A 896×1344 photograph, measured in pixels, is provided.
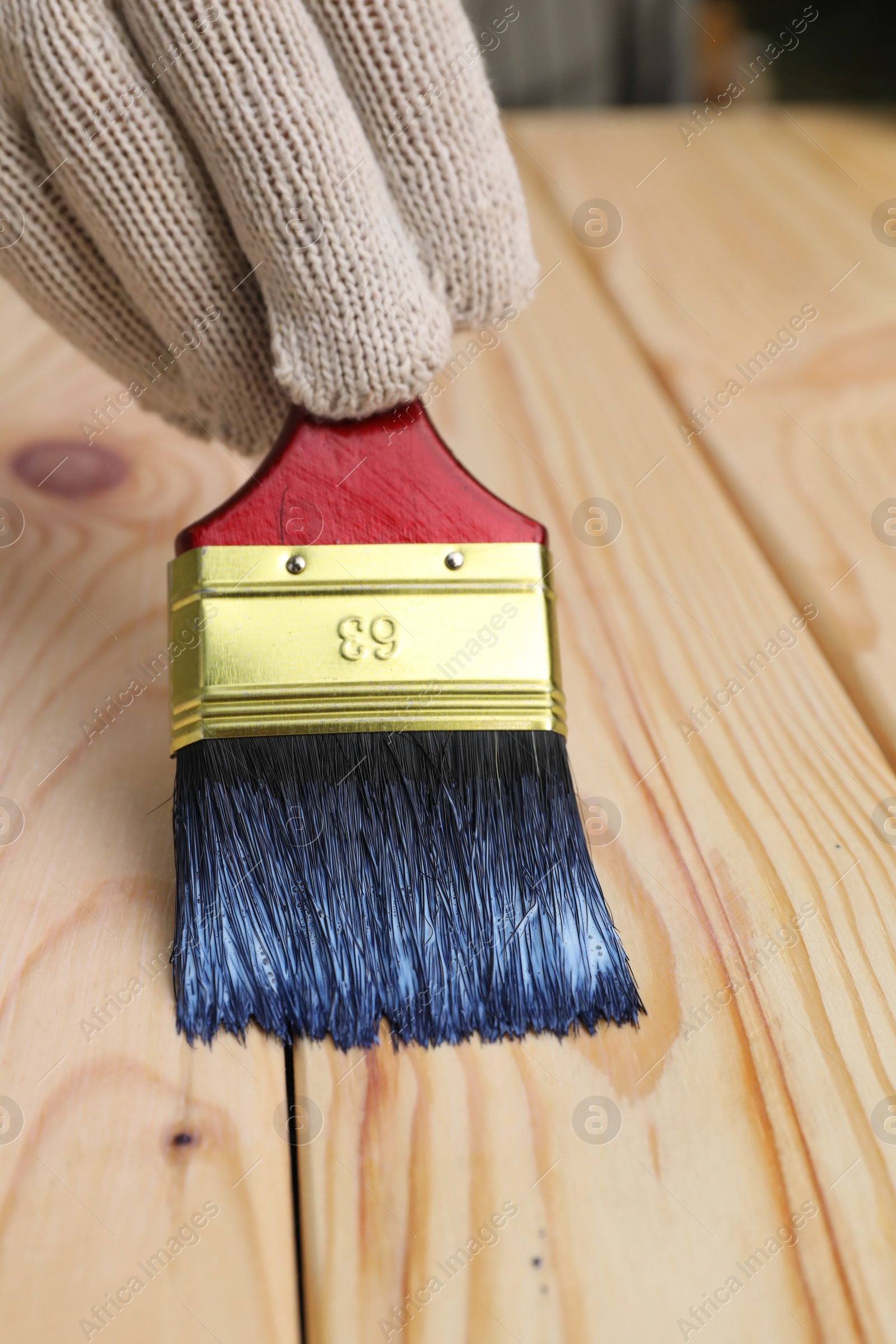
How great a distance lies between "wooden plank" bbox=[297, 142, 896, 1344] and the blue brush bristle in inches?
0.9

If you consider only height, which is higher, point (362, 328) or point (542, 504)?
point (542, 504)

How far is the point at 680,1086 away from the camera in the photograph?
22.6 inches

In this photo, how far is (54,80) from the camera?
2.06ft

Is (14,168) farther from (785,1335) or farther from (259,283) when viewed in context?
(785,1335)

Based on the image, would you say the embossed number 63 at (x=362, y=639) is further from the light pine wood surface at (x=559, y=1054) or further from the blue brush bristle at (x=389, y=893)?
the light pine wood surface at (x=559, y=1054)

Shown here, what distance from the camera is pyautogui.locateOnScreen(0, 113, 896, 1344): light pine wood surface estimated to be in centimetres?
49

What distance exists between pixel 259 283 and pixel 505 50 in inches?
60.9

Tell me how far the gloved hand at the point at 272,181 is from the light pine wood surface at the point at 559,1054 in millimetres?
260

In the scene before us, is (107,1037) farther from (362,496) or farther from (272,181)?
(272,181)

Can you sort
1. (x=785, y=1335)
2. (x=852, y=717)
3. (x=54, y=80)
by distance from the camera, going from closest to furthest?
(x=785, y=1335)
(x=54, y=80)
(x=852, y=717)

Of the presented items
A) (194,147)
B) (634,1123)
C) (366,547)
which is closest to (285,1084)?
(634,1123)

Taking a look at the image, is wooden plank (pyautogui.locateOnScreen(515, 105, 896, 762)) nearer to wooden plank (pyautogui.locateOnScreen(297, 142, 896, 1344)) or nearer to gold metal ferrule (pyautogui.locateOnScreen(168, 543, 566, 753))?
wooden plank (pyautogui.locateOnScreen(297, 142, 896, 1344))

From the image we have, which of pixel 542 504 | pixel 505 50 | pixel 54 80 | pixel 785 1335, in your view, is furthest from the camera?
pixel 505 50

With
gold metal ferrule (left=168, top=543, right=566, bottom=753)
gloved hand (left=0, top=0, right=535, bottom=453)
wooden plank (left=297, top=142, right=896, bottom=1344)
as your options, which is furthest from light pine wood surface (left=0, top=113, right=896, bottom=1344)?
gloved hand (left=0, top=0, right=535, bottom=453)
